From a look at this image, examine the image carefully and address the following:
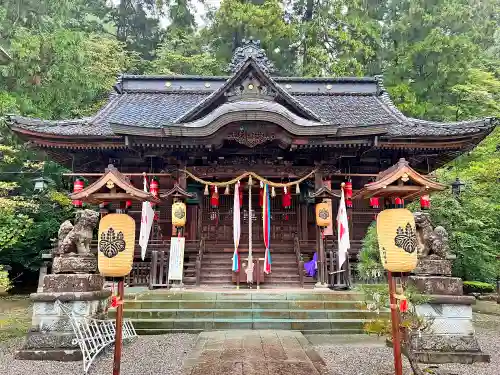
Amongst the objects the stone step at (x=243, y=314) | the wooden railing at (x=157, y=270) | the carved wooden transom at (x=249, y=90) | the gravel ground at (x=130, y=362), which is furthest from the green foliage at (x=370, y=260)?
the carved wooden transom at (x=249, y=90)

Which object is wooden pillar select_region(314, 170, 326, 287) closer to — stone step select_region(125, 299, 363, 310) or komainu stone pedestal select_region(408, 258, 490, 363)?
stone step select_region(125, 299, 363, 310)

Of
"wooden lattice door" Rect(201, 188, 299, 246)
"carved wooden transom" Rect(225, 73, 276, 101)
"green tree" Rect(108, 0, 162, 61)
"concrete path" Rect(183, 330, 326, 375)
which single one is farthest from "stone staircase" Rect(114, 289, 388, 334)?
"green tree" Rect(108, 0, 162, 61)

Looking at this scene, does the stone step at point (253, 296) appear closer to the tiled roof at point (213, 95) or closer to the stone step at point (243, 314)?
the stone step at point (243, 314)

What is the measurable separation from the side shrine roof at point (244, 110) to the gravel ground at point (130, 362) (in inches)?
228

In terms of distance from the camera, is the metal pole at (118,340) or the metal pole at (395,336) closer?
the metal pole at (395,336)

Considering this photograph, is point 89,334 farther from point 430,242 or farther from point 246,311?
point 430,242

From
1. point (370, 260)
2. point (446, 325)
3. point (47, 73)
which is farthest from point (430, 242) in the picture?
point (47, 73)

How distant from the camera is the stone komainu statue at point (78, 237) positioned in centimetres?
679

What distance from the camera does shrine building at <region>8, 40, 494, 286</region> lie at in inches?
430

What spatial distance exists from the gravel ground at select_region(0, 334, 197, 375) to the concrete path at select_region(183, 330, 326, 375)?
27 cm

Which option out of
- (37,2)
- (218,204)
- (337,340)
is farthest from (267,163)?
(37,2)

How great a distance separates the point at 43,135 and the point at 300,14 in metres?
22.2

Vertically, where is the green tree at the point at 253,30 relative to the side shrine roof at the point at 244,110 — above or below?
above

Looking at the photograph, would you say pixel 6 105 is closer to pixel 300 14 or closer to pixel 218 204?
pixel 218 204
